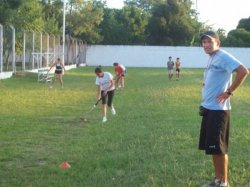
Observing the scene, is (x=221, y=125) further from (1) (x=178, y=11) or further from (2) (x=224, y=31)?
(2) (x=224, y=31)

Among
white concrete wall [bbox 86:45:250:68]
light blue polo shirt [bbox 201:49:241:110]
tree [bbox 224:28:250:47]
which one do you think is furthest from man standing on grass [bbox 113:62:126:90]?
tree [bbox 224:28:250:47]

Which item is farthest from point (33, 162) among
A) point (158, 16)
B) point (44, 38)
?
point (158, 16)

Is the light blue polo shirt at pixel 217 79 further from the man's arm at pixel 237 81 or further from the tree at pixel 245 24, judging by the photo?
the tree at pixel 245 24

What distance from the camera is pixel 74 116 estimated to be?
46.8ft

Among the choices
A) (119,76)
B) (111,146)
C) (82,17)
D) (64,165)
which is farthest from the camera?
(82,17)

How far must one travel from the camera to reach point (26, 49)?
1379 inches

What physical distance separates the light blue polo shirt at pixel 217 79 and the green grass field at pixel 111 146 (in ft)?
3.75

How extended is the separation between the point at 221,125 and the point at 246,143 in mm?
3671

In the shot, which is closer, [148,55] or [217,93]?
[217,93]

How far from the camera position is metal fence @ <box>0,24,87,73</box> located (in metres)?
30.5

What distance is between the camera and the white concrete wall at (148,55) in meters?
66.3

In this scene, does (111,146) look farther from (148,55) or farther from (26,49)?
(148,55)

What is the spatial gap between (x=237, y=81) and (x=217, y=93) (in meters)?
0.30

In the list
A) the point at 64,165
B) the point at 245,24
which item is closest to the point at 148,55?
the point at 245,24
